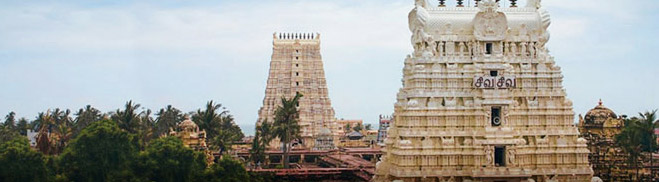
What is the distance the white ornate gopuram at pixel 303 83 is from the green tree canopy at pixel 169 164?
52.4 m

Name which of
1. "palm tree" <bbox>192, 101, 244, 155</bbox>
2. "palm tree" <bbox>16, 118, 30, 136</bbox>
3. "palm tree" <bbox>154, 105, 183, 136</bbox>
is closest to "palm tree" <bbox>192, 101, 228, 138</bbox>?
"palm tree" <bbox>192, 101, 244, 155</bbox>

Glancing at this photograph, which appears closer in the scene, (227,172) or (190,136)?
(227,172)

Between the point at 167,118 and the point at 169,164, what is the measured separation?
1681 inches

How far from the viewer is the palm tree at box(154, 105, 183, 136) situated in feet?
264

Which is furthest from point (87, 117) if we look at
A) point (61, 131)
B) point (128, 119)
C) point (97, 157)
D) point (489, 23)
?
point (489, 23)

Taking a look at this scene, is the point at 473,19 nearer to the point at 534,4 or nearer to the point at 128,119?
the point at 534,4

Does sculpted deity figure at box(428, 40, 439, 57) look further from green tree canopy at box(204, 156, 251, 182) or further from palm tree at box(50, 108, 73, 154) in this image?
palm tree at box(50, 108, 73, 154)

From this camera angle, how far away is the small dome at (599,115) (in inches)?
2060

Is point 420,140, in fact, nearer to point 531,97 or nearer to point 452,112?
point 452,112

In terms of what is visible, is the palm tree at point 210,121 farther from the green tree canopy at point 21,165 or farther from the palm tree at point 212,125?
the green tree canopy at point 21,165

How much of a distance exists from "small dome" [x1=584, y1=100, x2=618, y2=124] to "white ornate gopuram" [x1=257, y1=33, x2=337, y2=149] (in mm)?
Answer: 45554

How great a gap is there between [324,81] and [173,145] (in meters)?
56.7

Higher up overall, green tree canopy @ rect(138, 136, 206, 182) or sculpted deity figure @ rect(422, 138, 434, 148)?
sculpted deity figure @ rect(422, 138, 434, 148)

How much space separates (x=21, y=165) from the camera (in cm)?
3969
